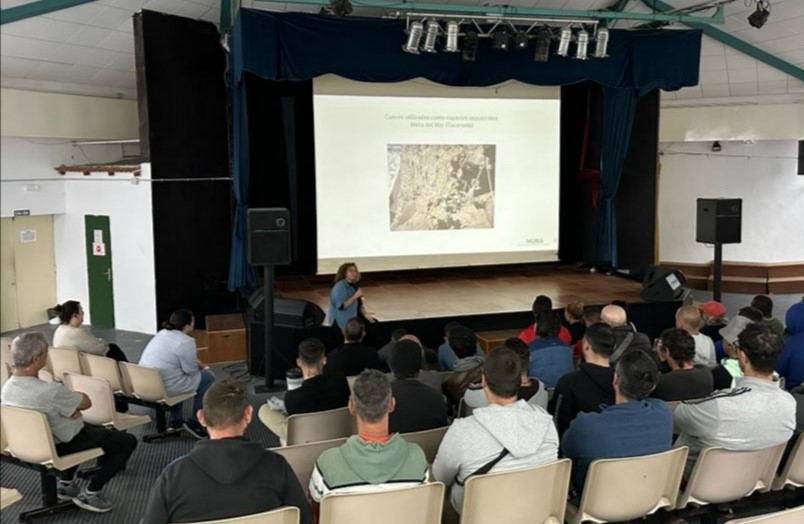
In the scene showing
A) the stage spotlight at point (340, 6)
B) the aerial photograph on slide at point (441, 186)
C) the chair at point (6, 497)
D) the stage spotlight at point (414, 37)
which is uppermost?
the stage spotlight at point (340, 6)

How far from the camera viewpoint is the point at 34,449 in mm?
3547

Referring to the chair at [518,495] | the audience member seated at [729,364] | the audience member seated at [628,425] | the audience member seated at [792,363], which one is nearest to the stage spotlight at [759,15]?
the audience member seated at [729,364]

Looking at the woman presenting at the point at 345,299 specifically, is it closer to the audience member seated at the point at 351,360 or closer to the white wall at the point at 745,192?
the audience member seated at the point at 351,360

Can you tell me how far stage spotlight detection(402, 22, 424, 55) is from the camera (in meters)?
7.30

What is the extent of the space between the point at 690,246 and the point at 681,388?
9.09m

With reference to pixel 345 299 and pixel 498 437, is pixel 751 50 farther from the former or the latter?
pixel 498 437

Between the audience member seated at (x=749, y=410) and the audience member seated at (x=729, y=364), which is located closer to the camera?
the audience member seated at (x=749, y=410)

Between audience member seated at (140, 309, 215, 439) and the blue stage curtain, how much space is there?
6496 mm

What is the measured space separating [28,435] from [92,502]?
0.68 meters

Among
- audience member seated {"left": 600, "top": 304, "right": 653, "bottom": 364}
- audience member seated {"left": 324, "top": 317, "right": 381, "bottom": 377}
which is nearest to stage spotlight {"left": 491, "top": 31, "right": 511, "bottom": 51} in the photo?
audience member seated {"left": 600, "top": 304, "right": 653, "bottom": 364}

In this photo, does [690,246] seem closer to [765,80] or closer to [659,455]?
[765,80]

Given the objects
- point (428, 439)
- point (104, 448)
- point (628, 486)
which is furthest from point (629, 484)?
point (104, 448)

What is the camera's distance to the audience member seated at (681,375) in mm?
3789

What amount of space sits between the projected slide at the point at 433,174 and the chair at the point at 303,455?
557 cm
